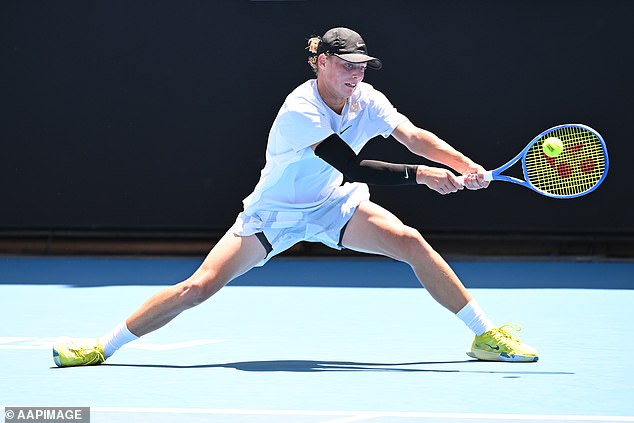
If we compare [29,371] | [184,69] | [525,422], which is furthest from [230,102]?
[525,422]

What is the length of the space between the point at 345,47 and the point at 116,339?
4.94 ft

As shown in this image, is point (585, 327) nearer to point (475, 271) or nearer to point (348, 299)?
point (348, 299)

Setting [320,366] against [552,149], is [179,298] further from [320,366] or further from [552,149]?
[552,149]

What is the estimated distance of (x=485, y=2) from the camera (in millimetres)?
10172

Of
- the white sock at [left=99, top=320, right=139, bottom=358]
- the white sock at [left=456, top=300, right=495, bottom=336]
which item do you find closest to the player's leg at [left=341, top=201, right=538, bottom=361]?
the white sock at [left=456, top=300, right=495, bottom=336]

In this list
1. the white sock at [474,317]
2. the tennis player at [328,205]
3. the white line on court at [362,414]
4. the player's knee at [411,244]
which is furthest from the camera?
the white sock at [474,317]

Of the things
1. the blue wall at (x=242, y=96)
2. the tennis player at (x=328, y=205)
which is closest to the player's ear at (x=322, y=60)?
the tennis player at (x=328, y=205)

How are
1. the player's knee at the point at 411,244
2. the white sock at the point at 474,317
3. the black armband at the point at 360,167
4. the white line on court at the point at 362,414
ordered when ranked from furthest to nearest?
the white sock at the point at 474,317, the player's knee at the point at 411,244, the black armband at the point at 360,167, the white line on court at the point at 362,414

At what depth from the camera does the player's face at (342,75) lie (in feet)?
17.8

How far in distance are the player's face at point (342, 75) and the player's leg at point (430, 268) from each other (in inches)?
20.5

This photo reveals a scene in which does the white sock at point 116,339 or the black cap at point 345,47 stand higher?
the black cap at point 345,47

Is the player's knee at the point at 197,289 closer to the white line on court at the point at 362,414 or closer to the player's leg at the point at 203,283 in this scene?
the player's leg at the point at 203,283

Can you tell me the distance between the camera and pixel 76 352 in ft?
18.1

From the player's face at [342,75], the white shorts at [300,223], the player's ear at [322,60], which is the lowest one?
the white shorts at [300,223]
